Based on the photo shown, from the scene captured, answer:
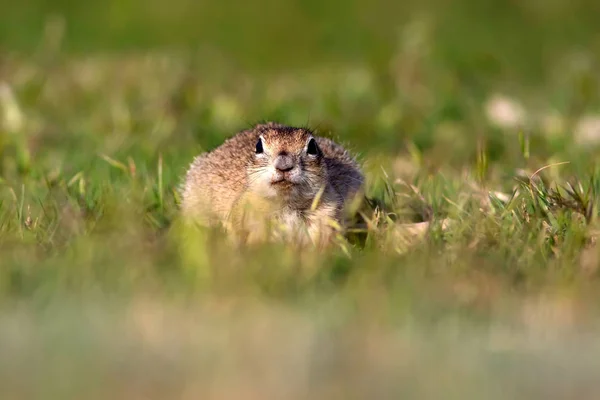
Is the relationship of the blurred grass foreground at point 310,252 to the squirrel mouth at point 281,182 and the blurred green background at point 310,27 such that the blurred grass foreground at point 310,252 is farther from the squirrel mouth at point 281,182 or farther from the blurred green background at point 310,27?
the blurred green background at point 310,27

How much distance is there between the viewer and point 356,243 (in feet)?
15.4

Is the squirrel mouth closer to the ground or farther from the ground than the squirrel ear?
closer to the ground

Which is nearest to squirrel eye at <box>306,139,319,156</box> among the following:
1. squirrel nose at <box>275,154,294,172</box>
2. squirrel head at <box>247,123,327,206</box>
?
squirrel head at <box>247,123,327,206</box>

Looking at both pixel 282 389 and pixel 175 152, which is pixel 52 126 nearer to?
pixel 175 152

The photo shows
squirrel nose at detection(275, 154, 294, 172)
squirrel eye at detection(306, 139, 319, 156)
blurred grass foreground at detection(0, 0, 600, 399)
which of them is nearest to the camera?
blurred grass foreground at detection(0, 0, 600, 399)

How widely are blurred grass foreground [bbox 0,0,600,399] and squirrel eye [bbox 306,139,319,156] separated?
0.37 meters

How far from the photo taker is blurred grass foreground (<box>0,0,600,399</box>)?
2848mm

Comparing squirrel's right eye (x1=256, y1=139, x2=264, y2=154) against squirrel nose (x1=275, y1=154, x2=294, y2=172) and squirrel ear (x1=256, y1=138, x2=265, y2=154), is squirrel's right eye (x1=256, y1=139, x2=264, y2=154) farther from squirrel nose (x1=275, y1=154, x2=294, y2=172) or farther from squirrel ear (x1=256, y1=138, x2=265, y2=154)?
squirrel nose (x1=275, y1=154, x2=294, y2=172)

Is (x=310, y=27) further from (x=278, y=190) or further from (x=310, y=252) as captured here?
(x=310, y=252)

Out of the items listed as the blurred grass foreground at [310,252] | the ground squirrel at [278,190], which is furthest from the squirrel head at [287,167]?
the blurred grass foreground at [310,252]

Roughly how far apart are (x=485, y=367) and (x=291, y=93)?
239 inches

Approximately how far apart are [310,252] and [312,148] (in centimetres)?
97

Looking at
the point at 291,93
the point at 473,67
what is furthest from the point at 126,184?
the point at 473,67

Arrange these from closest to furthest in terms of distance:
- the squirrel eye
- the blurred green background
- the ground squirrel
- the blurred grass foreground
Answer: the blurred grass foreground
the ground squirrel
the squirrel eye
the blurred green background
